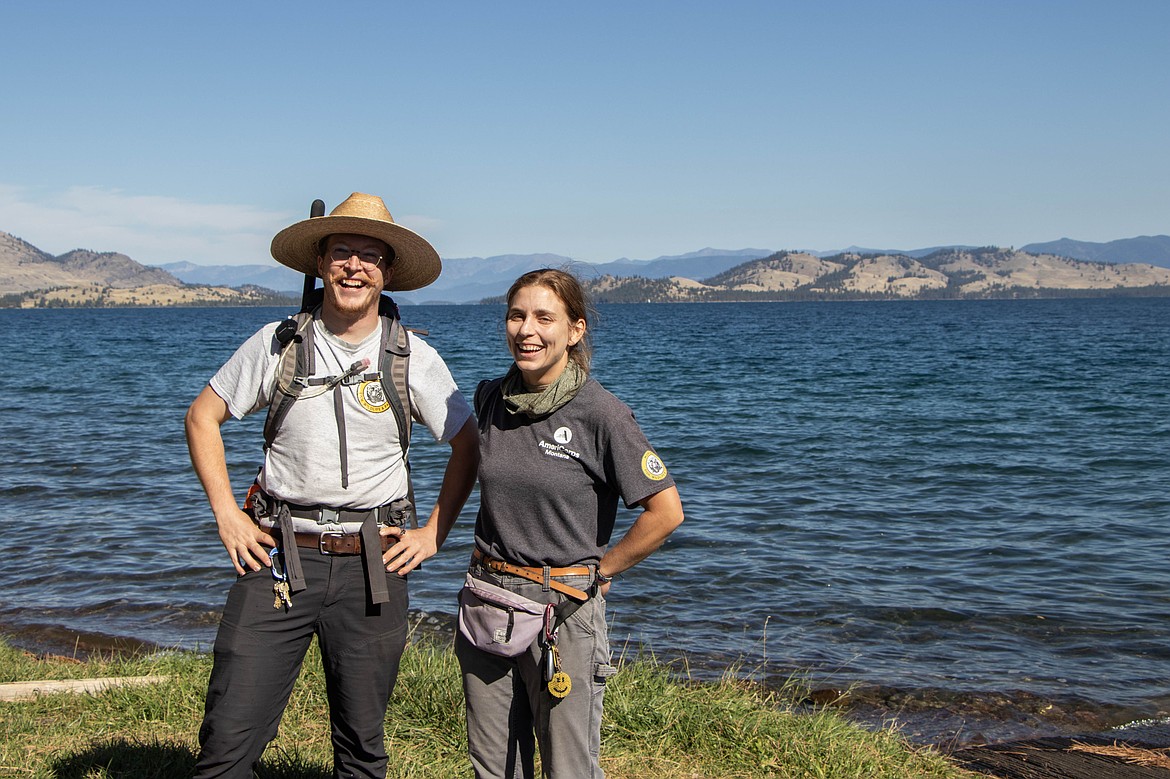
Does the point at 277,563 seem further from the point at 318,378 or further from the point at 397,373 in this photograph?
the point at 397,373

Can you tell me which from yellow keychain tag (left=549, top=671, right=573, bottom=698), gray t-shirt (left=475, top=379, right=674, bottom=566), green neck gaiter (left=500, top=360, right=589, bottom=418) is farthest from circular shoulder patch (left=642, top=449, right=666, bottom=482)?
yellow keychain tag (left=549, top=671, right=573, bottom=698)

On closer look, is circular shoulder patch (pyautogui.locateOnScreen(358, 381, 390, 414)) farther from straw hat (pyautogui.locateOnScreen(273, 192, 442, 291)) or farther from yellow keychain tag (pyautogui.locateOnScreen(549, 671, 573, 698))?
yellow keychain tag (pyautogui.locateOnScreen(549, 671, 573, 698))

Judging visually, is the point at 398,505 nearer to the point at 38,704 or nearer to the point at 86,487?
the point at 38,704

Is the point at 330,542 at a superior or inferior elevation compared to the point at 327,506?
inferior

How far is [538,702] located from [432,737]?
1832 mm

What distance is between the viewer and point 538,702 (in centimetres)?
347

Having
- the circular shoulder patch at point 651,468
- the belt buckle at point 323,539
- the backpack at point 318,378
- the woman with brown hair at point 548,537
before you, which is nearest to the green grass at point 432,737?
the woman with brown hair at point 548,537

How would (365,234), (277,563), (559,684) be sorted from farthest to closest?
(365,234)
(277,563)
(559,684)

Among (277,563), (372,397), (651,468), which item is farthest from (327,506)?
(651,468)

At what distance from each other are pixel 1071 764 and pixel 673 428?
1785cm

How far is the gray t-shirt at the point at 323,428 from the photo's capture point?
3568mm

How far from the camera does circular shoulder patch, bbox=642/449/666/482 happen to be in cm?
339

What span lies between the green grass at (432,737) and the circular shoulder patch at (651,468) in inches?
80.9

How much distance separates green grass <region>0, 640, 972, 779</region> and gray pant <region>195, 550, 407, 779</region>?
3.45 feet
